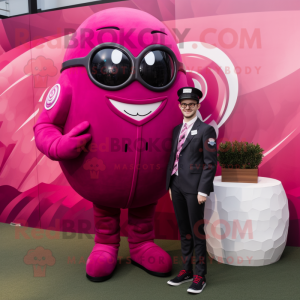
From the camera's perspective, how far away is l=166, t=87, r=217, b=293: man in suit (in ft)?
7.04

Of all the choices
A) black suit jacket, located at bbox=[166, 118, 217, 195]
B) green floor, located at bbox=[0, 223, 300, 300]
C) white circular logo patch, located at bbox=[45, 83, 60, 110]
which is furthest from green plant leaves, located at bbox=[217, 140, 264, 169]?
white circular logo patch, located at bbox=[45, 83, 60, 110]

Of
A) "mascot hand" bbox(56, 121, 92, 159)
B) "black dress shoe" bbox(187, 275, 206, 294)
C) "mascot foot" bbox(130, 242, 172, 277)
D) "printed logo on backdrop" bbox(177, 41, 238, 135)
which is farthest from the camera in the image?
"printed logo on backdrop" bbox(177, 41, 238, 135)

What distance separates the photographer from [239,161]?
2.83 metres

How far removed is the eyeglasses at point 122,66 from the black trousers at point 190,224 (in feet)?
2.32

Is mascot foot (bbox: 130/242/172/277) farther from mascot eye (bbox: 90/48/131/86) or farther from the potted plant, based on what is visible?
mascot eye (bbox: 90/48/131/86)

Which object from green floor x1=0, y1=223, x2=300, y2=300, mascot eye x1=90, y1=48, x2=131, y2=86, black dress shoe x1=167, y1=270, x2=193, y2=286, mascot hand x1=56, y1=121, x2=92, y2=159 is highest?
mascot eye x1=90, y1=48, x2=131, y2=86

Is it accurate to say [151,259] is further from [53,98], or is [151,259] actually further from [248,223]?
[53,98]

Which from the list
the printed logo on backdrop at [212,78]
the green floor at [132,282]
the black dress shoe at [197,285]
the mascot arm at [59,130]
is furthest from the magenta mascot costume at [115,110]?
Answer: the printed logo on backdrop at [212,78]

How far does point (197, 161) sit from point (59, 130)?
0.99m

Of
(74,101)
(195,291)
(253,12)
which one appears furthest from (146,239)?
(253,12)

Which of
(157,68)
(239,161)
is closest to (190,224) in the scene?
(239,161)

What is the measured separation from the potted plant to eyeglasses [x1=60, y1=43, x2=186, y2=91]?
98cm

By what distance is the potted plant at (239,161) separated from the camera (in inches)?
109

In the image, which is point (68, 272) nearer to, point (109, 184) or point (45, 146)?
point (109, 184)
